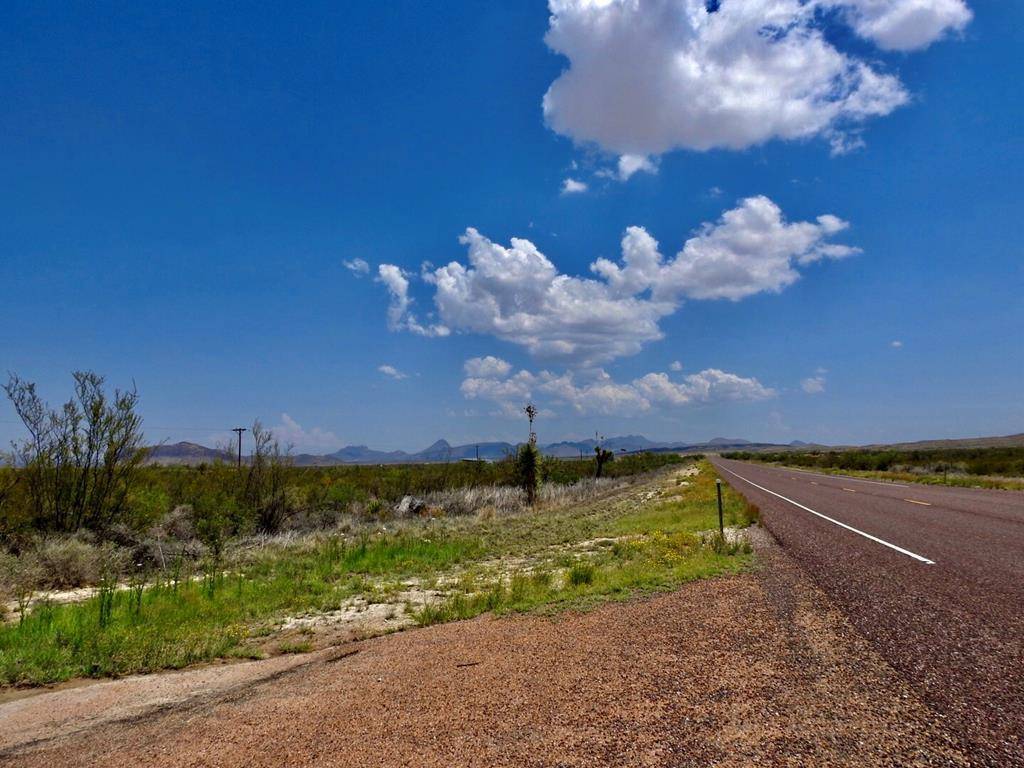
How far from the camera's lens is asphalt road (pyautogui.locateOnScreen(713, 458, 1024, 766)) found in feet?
13.7

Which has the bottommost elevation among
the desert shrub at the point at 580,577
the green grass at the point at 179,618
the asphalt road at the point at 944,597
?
the green grass at the point at 179,618

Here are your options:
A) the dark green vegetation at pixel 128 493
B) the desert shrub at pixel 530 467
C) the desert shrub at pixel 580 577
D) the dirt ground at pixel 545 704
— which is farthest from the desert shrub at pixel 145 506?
the desert shrub at pixel 530 467

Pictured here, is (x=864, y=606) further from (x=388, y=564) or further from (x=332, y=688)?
(x=388, y=564)

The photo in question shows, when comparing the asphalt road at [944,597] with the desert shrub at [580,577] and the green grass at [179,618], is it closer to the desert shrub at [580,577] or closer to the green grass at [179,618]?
the desert shrub at [580,577]

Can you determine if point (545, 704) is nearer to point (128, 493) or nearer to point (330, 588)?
point (330, 588)

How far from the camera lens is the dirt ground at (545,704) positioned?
3.97m

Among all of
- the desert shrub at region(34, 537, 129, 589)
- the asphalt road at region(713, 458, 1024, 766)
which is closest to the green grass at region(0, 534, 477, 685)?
the desert shrub at region(34, 537, 129, 589)

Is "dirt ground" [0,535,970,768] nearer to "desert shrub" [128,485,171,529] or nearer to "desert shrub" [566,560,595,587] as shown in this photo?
"desert shrub" [566,560,595,587]

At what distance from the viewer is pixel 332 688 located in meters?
5.82

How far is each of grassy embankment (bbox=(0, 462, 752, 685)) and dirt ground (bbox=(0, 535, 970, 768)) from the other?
0.99 meters

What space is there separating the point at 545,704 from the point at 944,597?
17.3ft

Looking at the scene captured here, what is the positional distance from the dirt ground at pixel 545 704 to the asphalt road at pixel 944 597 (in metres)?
0.27

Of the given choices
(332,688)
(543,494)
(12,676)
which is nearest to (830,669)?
(332,688)

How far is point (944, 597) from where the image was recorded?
6.99 meters
